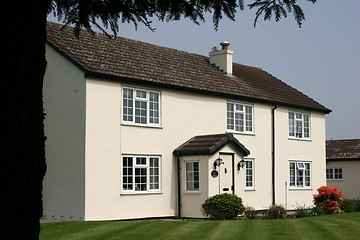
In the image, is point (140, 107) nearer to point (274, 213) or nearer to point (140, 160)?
point (140, 160)

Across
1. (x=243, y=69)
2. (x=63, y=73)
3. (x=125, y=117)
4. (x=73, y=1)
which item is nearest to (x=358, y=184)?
(x=243, y=69)

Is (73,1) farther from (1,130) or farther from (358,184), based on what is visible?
(358,184)

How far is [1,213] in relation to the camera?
184 inches

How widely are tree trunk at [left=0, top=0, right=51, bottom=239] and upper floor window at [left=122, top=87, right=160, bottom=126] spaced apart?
586 inches

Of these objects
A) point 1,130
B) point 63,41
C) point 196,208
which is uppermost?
point 63,41

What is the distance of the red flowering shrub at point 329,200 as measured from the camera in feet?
73.7

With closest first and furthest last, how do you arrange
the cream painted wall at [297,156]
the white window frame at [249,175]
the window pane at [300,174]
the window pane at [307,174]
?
1. the white window frame at [249,175]
2. the cream painted wall at [297,156]
3. the window pane at [300,174]
4. the window pane at [307,174]

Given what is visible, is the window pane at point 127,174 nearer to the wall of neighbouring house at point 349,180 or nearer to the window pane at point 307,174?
the window pane at point 307,174

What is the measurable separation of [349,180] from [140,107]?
2272cm

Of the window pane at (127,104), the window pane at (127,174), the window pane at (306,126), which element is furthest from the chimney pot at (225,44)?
the window pane at (127,174)

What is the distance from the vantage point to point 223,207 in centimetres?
1959

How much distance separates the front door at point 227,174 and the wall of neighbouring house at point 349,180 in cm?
1845

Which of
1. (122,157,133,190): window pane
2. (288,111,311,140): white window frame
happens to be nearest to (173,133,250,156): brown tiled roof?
(122,157,133,190): window pane

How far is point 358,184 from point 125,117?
23.5 m
